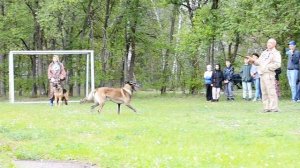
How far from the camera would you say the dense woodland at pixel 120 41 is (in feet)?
93.4

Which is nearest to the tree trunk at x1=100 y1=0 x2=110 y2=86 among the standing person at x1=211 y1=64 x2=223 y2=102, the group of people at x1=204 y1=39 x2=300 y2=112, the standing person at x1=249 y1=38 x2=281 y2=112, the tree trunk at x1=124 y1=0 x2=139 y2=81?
the tree trunk at x1=124 y1=0 x2=139 y2=81

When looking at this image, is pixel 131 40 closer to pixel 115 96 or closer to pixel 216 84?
pixel 216 84

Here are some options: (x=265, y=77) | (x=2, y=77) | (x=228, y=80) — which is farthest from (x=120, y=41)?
(x=265, y=77)

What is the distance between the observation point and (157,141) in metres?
9.97

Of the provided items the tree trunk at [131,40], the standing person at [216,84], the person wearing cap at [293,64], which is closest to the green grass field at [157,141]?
the person wearing cap at [293,64]

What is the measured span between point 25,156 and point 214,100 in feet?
52.7

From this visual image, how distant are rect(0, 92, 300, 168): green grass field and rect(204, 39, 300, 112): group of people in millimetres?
1722

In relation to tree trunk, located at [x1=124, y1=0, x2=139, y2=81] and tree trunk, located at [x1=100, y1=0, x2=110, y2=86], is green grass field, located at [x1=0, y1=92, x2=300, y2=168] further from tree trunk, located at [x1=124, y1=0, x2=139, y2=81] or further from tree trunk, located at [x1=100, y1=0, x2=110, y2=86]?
tree trunk, located at [x1=124, y1=0, x2=139, y2=81]

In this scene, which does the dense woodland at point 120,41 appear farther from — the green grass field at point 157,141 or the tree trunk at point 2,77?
the green grass field at point 157,141

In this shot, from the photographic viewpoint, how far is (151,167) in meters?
7.34

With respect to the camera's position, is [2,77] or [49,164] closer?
[49,164]

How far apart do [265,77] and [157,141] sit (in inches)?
269

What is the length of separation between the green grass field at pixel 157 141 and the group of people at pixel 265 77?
67.8 inches

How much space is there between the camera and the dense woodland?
28.5m
